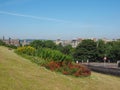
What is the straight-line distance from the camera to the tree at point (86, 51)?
3888 inches

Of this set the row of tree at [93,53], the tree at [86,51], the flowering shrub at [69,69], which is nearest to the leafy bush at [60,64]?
the flowering shrub at [69,69]

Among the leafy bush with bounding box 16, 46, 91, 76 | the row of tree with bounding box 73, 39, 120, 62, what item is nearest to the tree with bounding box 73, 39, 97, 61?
the row of tree with bounding box 73, 39, 120, 62

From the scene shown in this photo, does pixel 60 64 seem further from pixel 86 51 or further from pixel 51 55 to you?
pixel 86 51

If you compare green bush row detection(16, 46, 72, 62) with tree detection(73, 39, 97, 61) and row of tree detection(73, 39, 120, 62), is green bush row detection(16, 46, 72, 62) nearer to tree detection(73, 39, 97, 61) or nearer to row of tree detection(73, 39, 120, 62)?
tree detection(73, 39, 97, 61)

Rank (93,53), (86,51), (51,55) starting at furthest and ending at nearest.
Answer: (93,53) → (86,51) → (51,55)

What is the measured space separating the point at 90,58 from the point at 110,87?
84531mm

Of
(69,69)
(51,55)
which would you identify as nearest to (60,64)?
(69,69)

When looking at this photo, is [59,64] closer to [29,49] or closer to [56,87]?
[56,87]

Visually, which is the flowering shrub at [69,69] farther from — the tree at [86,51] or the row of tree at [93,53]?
the tree at [86,51]

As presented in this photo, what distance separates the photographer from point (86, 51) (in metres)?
98.6

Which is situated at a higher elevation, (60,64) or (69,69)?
(60,64)

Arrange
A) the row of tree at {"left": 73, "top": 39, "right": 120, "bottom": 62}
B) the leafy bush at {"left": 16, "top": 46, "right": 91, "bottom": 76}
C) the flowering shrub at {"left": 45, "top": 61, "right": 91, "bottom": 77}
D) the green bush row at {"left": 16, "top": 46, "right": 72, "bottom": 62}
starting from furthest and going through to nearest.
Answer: the row of tree at {"left": 73, "top": 39, "right": 120, "bottom": 62} → the green bush row at {"left": 16, "top": 46, "right": 72, "bottom": 62} → the leafy bush at {"left": 16, "top": 46, "right": 91, "bottom": 76} → the flowering shrub at {"left": 45, "top": 61, "right": 91, "bottom": 77}

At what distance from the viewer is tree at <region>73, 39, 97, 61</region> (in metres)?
98.8

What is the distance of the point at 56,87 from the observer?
13164mm
